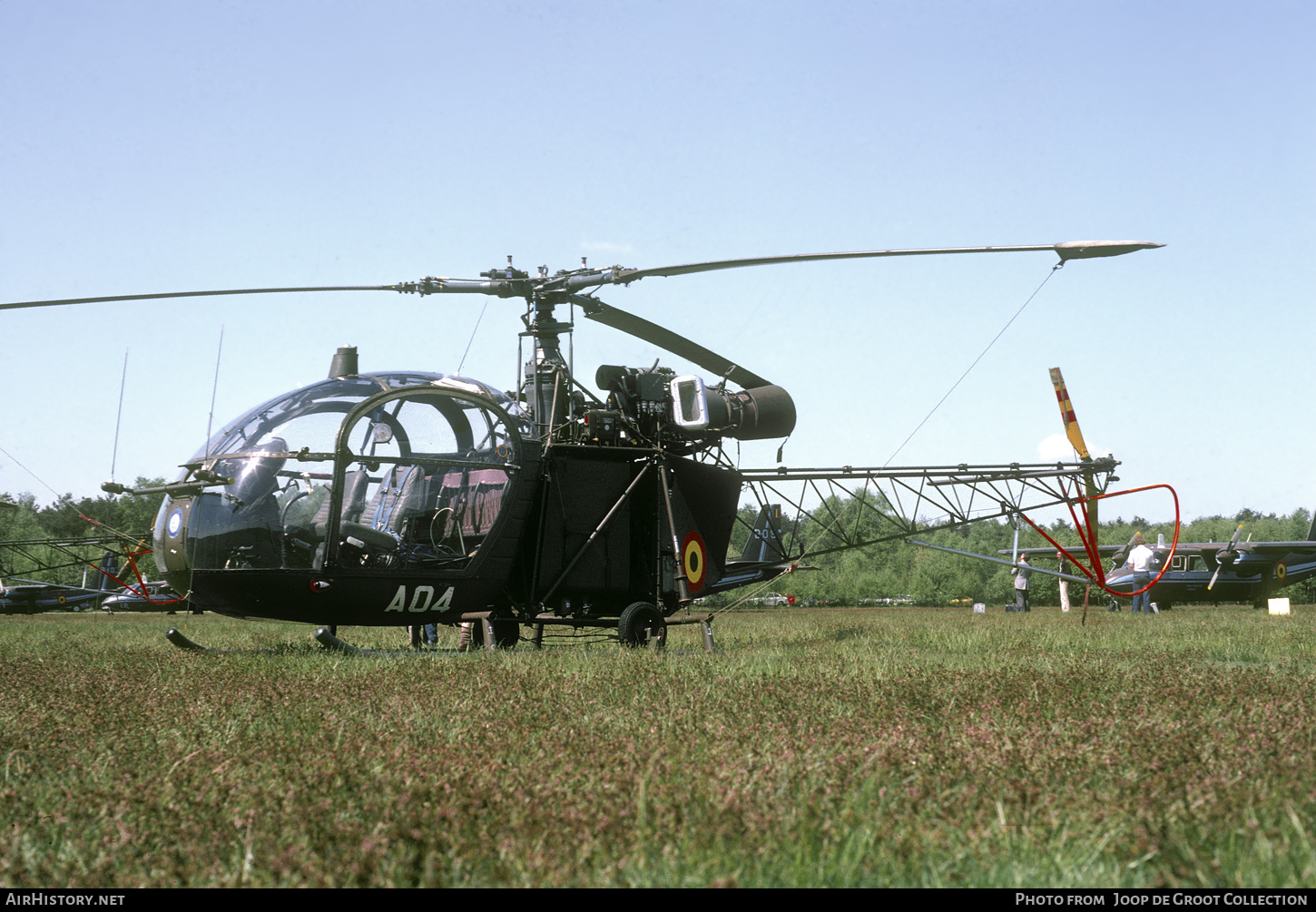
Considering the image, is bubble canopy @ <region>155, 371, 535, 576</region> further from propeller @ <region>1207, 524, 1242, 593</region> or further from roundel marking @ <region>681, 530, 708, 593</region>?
propeller @ <region>1207, 524, 1242, 593</region>

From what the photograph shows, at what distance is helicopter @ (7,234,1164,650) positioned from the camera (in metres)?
8.10

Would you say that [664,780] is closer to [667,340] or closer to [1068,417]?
[667,340]

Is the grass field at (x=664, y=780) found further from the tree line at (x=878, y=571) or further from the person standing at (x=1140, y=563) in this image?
the tree line at (x=878, y=571)

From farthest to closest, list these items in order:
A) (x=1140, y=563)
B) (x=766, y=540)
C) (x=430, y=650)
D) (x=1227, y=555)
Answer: (x=1227, y=555) < (x=1140, y=563) < (x=766, y=540) < (x=430, y=650)

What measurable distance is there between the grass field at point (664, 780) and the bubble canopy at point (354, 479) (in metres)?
1.95

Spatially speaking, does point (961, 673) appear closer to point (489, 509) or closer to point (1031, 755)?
point (1031, 755)

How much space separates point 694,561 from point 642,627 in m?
1.03

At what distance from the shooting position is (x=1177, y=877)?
219cm

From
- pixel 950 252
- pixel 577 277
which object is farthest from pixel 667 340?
pixel 950 252

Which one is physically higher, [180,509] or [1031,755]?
[180,509]

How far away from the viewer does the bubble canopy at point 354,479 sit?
8.07 meters

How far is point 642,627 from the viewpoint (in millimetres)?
9961

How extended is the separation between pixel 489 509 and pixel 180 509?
8.56 feet

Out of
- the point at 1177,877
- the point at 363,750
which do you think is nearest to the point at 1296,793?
the point at 1177,877
